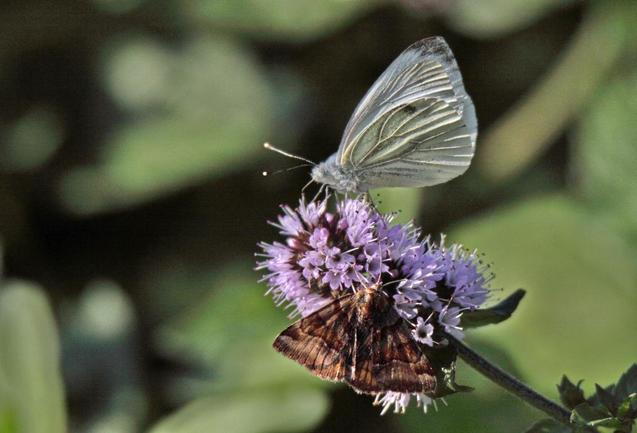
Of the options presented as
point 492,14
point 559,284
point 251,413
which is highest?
point 492,14

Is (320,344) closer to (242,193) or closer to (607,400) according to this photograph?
(607,400)

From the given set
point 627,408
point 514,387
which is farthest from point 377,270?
point 627,408

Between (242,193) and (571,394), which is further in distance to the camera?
(242,193)

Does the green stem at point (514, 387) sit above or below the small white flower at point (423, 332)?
below

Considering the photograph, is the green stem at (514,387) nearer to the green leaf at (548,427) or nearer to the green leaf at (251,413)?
the green leaf at (548,427)

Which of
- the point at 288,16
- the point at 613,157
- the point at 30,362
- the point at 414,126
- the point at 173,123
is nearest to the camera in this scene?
the point at 414,126

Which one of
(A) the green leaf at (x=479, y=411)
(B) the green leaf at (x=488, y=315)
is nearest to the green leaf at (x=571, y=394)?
(B) the green leaf at (x=488, y=315)

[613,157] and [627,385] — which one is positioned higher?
[613,157]

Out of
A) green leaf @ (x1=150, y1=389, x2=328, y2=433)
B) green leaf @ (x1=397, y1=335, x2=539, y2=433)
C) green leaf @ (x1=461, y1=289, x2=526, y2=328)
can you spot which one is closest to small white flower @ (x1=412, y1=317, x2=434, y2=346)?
green leaf @ (x1=461, y1=289, x2=526, y2=328)
